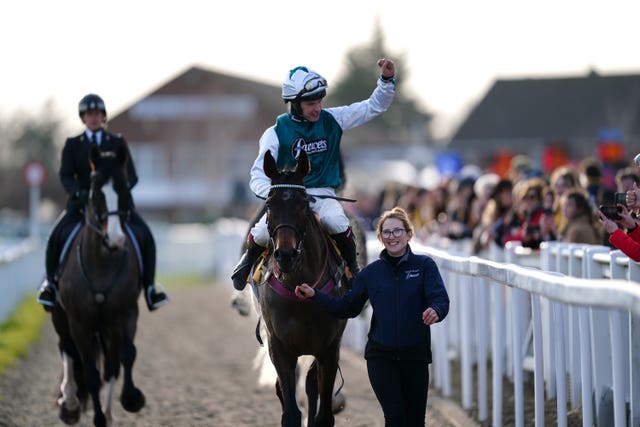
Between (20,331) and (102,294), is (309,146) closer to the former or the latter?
(102,294)

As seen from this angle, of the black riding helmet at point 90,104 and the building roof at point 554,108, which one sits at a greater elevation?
the building roof at point 554,108

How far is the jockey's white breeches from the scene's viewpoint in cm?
858

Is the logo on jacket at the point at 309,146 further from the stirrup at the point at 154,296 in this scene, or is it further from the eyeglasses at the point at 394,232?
the stirrup at the point at 154,296

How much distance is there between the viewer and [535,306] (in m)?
7.54

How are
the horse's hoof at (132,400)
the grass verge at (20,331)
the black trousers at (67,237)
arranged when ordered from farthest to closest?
1. the grass verge at (20,331)
2. the black trousers at (67,237)
3. the horse's hoof at (132,400)

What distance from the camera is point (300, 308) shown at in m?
8.37

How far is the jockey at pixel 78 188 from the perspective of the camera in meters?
11.0

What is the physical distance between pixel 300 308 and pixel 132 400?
252 cm

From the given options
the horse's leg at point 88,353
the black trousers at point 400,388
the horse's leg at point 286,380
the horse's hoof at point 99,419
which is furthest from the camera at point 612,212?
the horse's leg at point 88,353

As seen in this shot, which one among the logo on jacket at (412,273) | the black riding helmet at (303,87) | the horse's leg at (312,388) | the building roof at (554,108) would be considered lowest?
the horse's leg at (312,388)

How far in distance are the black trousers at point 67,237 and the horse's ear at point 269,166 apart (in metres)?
3.24

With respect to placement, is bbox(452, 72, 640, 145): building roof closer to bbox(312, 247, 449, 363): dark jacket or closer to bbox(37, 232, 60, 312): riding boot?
bbox(37, 232, 60, 312): riding boot

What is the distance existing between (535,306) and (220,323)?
1341cm

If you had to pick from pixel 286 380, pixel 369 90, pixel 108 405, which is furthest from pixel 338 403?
pixel 369 90
